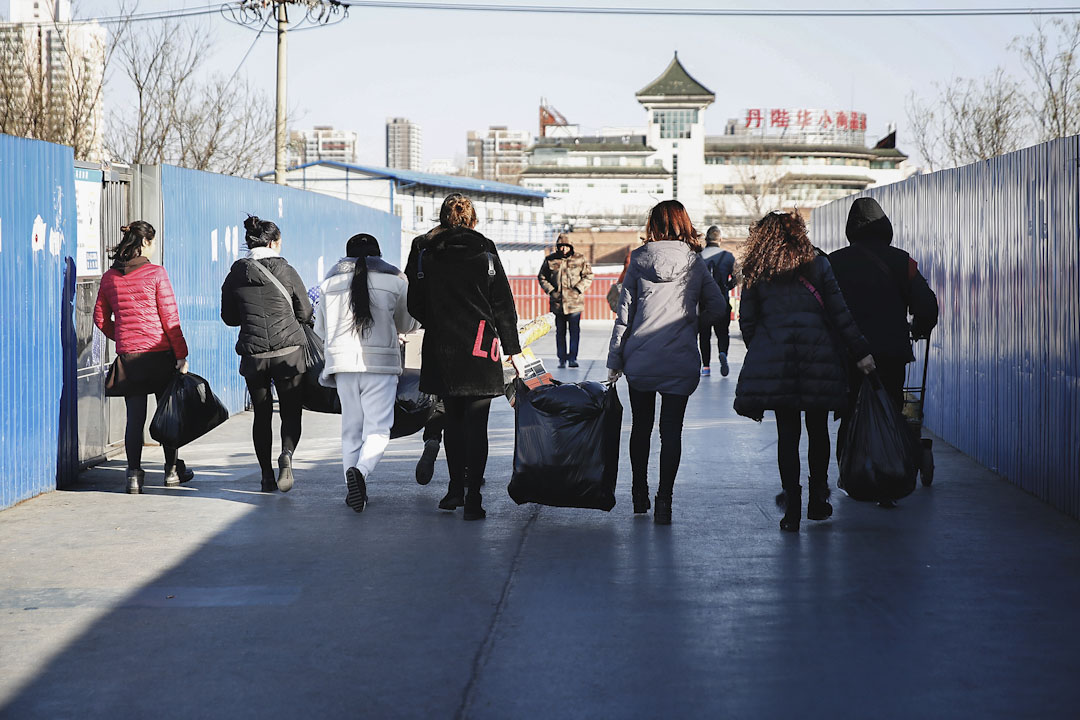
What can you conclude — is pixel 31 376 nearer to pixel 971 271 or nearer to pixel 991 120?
pixel 971 271

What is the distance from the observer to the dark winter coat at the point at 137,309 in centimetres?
781

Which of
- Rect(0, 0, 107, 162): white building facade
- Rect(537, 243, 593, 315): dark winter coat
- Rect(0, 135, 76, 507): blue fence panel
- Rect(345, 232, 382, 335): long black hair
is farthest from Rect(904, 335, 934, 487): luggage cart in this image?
Rect(0, 0, 107, 162): white building facade

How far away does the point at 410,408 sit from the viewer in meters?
8.05

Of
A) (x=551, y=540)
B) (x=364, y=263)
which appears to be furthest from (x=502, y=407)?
(x=551, y=540)

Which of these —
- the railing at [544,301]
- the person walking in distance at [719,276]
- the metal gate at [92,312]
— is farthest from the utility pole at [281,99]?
the metal gate at [92,312]

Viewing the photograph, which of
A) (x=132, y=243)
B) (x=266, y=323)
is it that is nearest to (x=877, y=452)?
(x=266, y=323)

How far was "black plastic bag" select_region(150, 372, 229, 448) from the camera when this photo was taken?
784cm

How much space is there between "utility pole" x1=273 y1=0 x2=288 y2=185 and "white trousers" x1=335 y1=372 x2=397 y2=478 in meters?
15.4

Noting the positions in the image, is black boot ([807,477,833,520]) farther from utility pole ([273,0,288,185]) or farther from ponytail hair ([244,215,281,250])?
utility pole ([273,0,288,185])

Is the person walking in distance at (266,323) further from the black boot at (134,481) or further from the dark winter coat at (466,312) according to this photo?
the dark winter coat at (466,312)

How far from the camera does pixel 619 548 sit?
6301 millimetres

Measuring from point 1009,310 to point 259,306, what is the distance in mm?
4694

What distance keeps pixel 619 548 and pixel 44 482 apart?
12.3 feet

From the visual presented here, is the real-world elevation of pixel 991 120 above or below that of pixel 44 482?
above
